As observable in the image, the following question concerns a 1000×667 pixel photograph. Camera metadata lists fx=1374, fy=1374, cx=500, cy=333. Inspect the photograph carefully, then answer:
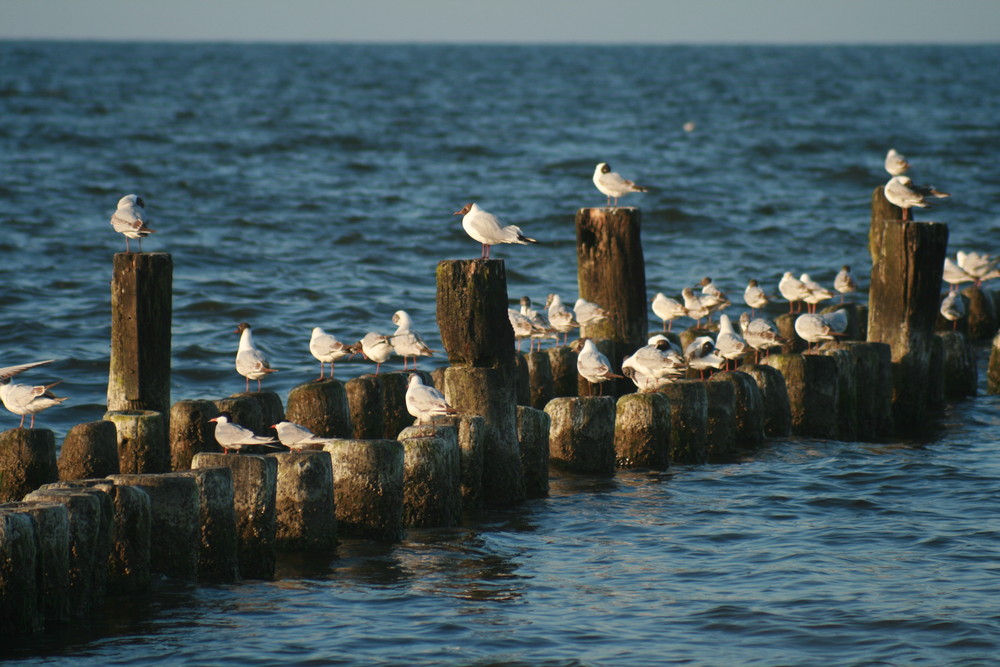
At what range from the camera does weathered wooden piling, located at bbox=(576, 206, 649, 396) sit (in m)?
13.1

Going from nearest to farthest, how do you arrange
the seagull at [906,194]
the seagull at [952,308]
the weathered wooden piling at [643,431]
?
1. the weathered wooden piling at [643,431]
2. the seagull at [906,194]
3. the seagull at [952,308]

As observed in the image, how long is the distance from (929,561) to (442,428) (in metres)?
3.45

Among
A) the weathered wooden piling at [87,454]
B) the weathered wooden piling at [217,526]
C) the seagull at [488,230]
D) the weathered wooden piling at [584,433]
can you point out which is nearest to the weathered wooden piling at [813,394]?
the weathered wooden piling at [584,433]

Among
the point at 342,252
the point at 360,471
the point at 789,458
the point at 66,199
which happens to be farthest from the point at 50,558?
the point at 66,199

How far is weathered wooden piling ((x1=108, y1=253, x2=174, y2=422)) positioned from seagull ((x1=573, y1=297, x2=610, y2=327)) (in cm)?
434

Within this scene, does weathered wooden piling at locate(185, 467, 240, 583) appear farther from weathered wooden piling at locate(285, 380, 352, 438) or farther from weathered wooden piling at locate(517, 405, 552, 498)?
weathered wooden piling at locate(517, 405, 552, 498)

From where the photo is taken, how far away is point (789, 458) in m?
12.2

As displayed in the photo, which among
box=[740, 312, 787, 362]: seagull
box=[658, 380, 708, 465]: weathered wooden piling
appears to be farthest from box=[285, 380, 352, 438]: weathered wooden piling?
box=[740, 312, 787, 362]: seagull

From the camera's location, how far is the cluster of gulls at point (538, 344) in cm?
1003

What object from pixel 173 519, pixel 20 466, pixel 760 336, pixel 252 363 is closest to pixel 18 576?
pixel 173 519

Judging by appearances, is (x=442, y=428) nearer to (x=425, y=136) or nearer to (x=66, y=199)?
(x=66, y=199)

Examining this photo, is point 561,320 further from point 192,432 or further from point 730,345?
point 192,432

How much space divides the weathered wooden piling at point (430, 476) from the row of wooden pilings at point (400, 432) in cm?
1

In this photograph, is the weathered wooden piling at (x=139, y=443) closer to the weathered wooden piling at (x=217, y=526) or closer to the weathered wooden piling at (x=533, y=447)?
the weathered wooden piling at (x=217, y=526)
